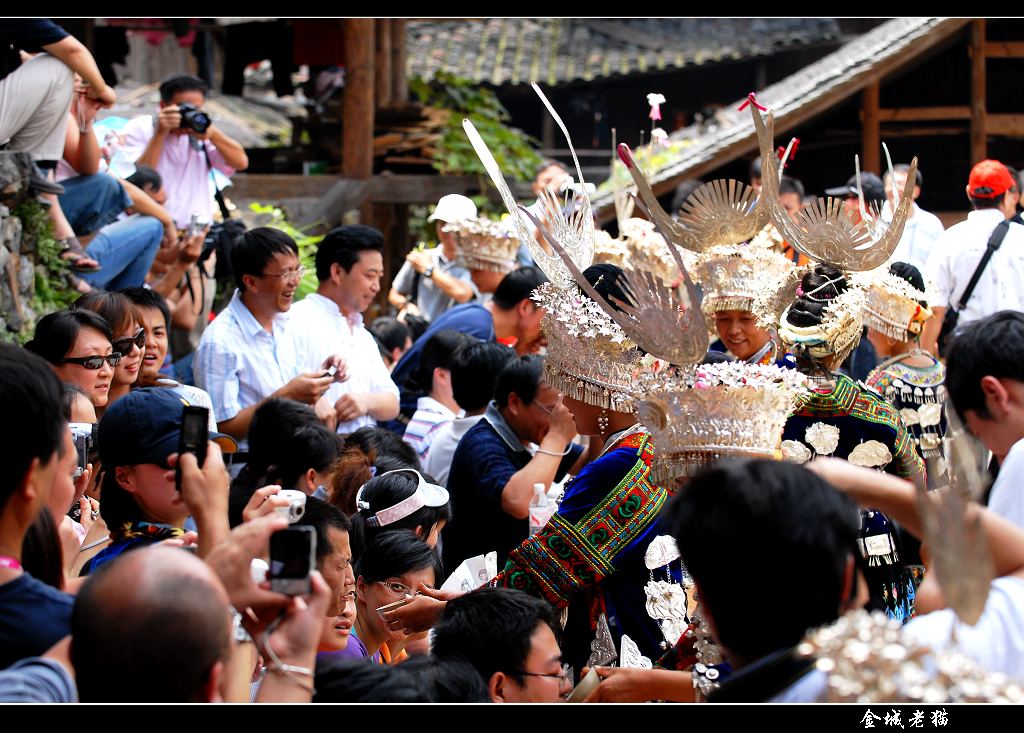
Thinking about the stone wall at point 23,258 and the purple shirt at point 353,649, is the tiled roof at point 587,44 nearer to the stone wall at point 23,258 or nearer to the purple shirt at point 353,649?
the stone wall at point 23,258

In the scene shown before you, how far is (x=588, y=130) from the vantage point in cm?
1733

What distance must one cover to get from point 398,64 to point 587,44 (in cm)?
635

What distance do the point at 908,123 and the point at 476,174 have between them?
4.37 metres

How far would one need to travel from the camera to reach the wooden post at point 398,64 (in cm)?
1232

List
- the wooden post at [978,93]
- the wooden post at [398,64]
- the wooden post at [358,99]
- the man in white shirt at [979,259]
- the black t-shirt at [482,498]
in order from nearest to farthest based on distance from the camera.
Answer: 1. the black t-shirt at [482,498]
2. the man in white shirt at [979,259]
3. the wooden post at [358,99]
4. the wooden post at [978,93]
5. the wooden post at [398,64]

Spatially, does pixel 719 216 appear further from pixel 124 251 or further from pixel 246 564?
pixel 124 251

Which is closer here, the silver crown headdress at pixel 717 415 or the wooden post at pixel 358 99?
the silver crown headdress at pixel 717 415

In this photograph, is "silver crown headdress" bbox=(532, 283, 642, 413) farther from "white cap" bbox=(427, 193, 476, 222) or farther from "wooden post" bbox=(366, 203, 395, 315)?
"wooden post" bbox=(366, 203, 395, 315)

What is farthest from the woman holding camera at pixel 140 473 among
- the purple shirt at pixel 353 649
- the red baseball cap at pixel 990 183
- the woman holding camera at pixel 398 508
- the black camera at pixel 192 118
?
the red baseball cap at pixel 990 183

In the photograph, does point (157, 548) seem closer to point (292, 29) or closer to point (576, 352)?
point (576, 352)

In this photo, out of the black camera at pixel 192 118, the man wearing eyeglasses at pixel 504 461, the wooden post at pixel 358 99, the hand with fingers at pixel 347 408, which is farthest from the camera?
the wooden post at pixel 358 99

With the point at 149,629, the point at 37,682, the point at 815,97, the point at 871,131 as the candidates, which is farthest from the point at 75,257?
the point at 871,131

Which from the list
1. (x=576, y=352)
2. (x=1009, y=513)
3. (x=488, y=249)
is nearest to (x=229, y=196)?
(x=488, y=249)

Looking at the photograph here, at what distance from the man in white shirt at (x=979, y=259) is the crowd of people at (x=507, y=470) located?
2.68 ft
